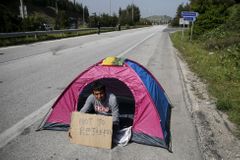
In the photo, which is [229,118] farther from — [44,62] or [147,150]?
[44,62]

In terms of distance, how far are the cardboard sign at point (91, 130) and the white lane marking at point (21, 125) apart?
1.04 meters

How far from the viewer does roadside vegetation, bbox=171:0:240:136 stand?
6.77 meters

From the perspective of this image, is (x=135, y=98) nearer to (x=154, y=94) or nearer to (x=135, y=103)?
(x=135, y=103)

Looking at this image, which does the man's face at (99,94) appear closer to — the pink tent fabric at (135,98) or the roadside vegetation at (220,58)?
the pink tent fabric at (135,98)

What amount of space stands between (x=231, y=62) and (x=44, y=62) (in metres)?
7.96

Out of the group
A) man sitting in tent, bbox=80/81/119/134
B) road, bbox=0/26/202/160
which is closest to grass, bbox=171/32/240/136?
road, bbox=0/26/202/160

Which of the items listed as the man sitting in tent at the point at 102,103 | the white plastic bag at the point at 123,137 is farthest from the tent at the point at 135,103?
the man sitting in tent at the point at 102,103

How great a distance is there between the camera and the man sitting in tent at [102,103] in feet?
15.6

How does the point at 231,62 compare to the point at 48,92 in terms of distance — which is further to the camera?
the point at 231,62

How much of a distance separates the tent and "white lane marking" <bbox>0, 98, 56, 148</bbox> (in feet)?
1.09

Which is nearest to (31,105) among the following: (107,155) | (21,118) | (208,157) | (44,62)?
(21,118)

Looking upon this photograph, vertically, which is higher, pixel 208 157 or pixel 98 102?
pixel 98 102

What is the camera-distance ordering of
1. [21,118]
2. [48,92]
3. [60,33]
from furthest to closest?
1. [60,33]
2. [48,92]
3. [21,118]

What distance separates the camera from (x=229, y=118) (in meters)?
5.61
